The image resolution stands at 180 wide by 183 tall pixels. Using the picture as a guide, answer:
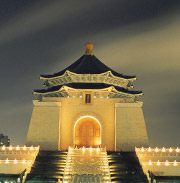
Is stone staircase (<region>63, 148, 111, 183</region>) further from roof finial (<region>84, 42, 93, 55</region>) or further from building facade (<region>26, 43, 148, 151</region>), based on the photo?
roof finial (<region>84, 42, 93, 55</region>)

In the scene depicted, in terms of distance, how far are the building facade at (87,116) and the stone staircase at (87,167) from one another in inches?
157

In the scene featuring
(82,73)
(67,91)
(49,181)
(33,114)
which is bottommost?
(49,181)

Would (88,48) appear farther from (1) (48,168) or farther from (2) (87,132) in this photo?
(1) (48,168)

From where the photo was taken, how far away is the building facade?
29422 millimetres

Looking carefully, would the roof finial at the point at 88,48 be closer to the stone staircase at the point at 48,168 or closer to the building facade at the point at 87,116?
the building facade at the point at 87,116

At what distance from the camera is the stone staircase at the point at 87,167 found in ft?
70.3

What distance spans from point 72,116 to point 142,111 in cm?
634

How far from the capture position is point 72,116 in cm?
3025

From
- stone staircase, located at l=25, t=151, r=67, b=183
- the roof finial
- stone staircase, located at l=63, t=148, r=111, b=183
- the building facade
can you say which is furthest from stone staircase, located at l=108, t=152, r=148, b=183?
the roof finial

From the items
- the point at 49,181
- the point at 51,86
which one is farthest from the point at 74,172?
the point at 51,86

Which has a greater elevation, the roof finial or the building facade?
the roof finial

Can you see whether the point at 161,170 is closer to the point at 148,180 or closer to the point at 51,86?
the point at 148,180

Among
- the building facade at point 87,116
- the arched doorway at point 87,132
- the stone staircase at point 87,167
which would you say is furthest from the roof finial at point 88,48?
the stone staircase at point 87,167

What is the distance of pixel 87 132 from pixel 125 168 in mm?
7796
